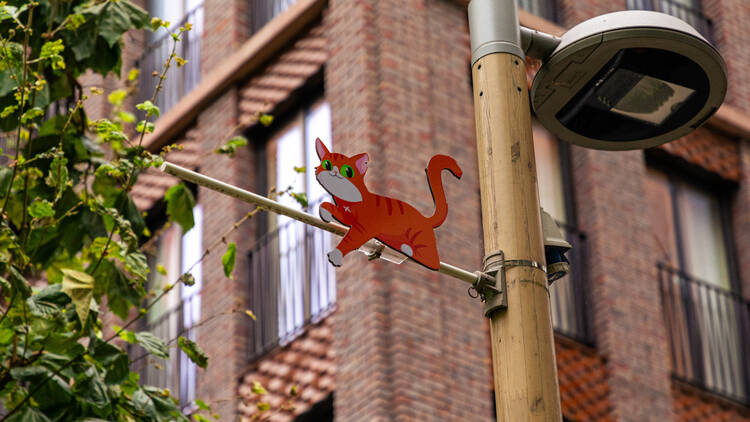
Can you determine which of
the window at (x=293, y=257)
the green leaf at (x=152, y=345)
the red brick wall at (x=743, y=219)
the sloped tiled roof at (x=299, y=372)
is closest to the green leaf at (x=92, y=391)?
the green leaf at (x=152, y=345)

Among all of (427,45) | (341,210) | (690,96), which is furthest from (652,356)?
(341,210)

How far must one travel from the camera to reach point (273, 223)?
1761 cm

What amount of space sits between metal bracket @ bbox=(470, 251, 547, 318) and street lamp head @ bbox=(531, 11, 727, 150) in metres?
1.23

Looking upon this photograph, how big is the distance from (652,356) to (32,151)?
9529mm

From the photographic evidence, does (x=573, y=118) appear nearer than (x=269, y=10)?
Yes

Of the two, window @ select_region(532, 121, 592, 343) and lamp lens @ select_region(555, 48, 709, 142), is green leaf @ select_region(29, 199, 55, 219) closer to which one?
lamp lens @ select_region(555, 48, 709, 142)

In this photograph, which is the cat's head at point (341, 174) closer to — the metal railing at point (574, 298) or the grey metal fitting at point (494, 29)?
the grey metal fitting at point (494, 29)

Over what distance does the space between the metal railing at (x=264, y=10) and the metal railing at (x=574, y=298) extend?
471cm

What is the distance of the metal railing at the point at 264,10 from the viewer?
18703mm

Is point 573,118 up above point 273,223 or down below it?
below

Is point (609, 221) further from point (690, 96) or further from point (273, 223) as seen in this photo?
point (690, 96)

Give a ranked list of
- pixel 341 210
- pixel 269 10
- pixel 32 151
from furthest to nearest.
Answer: pixel 269 10 < pixel 32 151 < pixel 341 210

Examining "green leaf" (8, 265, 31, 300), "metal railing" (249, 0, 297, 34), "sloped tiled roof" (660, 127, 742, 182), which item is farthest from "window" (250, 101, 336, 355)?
"green leaf" (8, 265, 31, 300)

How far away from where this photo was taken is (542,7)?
749 inches
